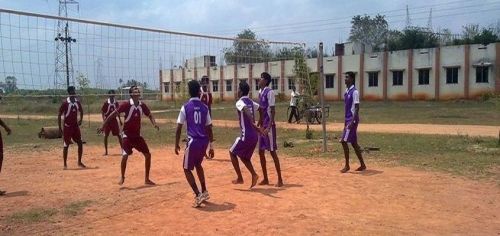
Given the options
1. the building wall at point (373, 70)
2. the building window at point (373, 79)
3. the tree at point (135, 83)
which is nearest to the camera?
the tree at point (135, 83)

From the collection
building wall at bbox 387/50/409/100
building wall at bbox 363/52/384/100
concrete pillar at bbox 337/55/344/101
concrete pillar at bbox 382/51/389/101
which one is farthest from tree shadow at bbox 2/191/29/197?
concrete pillar at bbox 337/55/344/101

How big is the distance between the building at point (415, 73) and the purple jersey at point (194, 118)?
26.6m

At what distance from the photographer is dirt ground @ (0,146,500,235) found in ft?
20.6

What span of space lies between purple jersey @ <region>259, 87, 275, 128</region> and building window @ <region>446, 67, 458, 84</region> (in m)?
36.6

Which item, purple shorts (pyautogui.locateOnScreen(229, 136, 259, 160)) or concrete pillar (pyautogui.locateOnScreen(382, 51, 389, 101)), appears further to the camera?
concrete pillar (pyautogui.locateOnScreen(382, 51, 389, 101))

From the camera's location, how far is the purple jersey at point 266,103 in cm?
884

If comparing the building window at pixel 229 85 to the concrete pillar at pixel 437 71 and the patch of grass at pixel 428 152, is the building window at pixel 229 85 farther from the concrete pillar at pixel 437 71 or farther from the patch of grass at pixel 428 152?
the patch of grass at pixel 428 152

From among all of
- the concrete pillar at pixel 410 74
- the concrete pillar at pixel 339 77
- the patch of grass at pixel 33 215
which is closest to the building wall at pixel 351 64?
the concrete pillar at pixel 339 77

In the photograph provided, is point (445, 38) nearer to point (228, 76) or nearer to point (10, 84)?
point (228, 76)

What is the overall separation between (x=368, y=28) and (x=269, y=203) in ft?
223

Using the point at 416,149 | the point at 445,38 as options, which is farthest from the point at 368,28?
the point at 416,149

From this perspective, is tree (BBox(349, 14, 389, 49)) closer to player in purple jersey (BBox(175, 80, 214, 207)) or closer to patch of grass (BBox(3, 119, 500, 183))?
patch of grass (BBox(3, 119, 500, 183))

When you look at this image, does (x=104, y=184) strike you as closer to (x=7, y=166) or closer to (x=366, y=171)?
(x=7, y=166)

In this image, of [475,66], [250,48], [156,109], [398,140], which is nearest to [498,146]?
[398,140]
